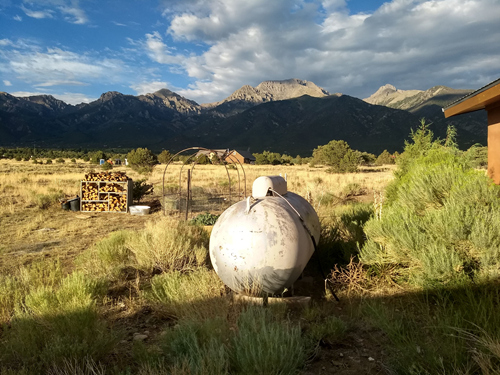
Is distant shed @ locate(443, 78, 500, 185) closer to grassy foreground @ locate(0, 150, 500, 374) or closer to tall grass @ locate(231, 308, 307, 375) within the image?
grassy foreground @ locate(0, 150, 500, 374)

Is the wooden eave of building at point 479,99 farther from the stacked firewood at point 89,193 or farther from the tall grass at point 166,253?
the stacked firewood at point 89,193

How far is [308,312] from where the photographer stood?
14.5 ft

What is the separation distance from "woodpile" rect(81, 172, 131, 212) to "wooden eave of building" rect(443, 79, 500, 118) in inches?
490

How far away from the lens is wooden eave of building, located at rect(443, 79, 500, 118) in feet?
18.6

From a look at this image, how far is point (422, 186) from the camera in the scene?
566 cm

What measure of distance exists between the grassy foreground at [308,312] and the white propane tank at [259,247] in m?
0.40

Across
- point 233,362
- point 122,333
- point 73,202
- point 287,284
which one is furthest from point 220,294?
point 73,202

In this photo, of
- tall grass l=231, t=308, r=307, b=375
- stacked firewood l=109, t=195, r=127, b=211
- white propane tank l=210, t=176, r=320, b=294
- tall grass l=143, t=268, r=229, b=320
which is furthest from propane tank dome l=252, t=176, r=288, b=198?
stacked firewood l=109, t=195, r=127, b=211

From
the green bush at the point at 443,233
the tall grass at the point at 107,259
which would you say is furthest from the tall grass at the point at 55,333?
the green bush at the point at 443,233

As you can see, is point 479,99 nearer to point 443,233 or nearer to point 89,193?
point 443,233

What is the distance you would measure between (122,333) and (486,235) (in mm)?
4874

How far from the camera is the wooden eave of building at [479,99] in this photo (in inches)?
223

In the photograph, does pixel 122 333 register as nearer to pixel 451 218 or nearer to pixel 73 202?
pixel 451 218

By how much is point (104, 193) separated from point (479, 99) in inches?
548
